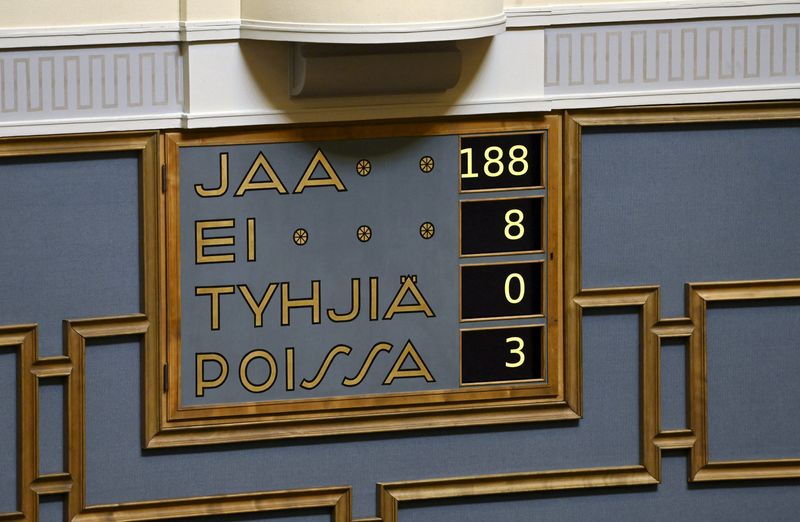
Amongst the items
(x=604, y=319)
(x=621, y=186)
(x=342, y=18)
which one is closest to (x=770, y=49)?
(x=621, y=186)

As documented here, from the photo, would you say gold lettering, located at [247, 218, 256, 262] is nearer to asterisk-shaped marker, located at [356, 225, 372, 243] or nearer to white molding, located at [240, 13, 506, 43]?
asterisk-shaped marker, located at [356, 225, 372, 243]

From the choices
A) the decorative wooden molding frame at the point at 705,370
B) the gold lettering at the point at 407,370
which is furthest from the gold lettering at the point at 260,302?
the decorative wooden molding frame at the point at 705,370

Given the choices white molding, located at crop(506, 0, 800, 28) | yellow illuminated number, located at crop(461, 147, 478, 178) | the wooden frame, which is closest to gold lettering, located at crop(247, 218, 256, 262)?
the wooden frame

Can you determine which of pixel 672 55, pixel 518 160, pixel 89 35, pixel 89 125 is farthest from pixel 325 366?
pixel 672 55

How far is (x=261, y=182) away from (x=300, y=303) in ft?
0.99

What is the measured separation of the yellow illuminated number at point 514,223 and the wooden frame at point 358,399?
70mm

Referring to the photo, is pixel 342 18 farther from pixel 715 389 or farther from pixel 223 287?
pixel 715 389

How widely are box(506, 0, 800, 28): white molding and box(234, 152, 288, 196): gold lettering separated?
0.66 metres

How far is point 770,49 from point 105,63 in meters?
1.59

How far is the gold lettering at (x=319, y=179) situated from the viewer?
11.0 ft

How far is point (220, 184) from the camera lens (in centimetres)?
331

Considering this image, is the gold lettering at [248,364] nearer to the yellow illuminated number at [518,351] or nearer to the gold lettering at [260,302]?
the gold lettering at [260,302]

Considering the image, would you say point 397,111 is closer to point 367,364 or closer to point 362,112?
point 362,112

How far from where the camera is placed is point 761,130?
3.51 m
